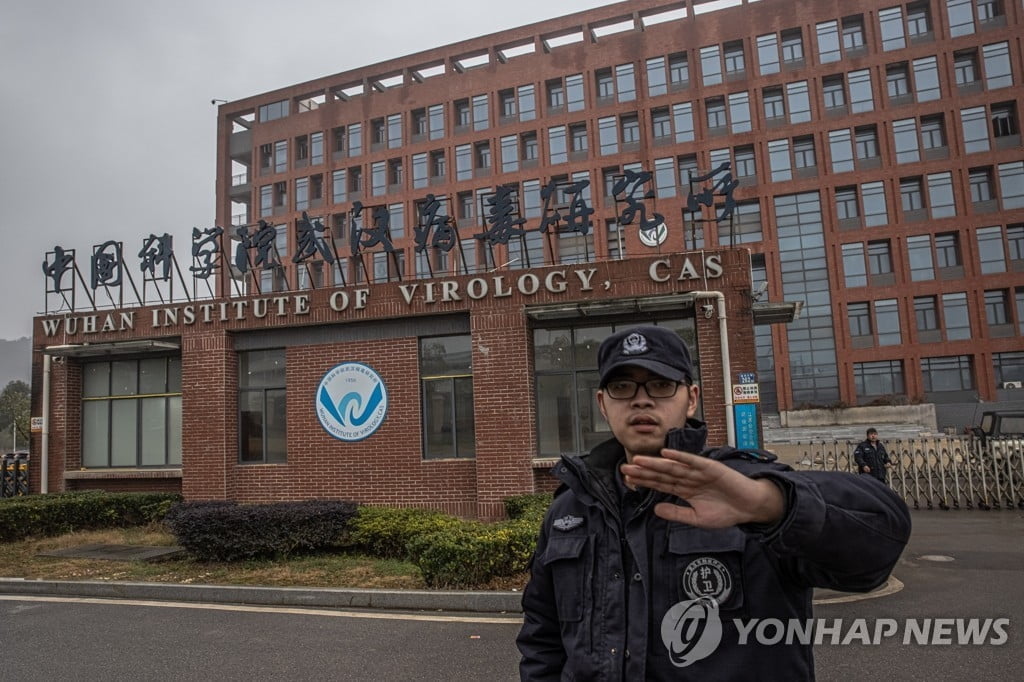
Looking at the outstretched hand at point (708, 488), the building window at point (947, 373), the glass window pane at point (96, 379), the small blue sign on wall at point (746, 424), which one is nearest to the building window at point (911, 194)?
the building window at point (947, 373)

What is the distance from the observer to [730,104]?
40.7 metres

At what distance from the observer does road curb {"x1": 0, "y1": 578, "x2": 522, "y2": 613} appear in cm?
743

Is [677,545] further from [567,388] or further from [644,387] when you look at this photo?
[567,388]

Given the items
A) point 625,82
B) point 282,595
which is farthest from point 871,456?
point 625,82

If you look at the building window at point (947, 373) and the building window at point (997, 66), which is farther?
the building window at point (997, 66)

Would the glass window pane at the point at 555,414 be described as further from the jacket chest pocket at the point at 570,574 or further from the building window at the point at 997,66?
the building window at the point at 997,66

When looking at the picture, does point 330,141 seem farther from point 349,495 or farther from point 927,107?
point 349,495

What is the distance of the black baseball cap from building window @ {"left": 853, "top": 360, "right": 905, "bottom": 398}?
3942cm

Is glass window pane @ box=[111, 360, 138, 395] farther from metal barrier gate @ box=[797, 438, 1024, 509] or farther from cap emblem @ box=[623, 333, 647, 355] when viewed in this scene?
metal barrier gate @ box=[797, 438, 1024, 509]

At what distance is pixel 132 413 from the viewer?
→ 50.5 ft

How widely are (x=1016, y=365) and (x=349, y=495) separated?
3624 cm

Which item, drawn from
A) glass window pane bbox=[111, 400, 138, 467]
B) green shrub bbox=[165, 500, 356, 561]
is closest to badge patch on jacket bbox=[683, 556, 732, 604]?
green shrub bbox=[165, 500, 356, 561]

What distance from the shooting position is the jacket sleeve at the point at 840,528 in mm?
1488

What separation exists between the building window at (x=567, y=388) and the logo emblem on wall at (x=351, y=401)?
287 cm
